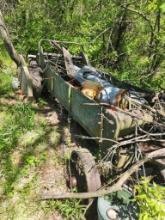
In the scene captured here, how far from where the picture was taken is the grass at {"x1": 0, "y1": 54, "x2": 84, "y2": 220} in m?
4.69

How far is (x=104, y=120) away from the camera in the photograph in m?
4.59

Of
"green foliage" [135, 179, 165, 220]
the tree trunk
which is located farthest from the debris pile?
the tree trunk

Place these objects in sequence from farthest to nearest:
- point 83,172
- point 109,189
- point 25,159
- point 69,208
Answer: point 25,159 < point 69,208 < point 83,172 < point 109,189

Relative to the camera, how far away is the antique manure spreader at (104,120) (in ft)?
14.3

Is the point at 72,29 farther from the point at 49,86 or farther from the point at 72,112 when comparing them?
the point at 72,112

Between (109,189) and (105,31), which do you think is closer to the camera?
(109,189)

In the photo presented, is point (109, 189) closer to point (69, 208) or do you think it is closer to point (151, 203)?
point (151, 203)

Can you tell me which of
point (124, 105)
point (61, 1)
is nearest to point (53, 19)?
point (61, 1)

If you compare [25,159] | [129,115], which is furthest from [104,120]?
[25,159]

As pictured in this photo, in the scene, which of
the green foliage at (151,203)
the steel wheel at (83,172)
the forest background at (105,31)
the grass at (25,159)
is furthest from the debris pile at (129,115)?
the forest background at (105,31)

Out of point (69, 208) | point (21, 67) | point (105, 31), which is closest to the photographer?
point (69, 208)

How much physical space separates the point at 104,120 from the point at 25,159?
1.83 m

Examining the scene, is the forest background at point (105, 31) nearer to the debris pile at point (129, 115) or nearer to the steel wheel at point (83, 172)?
the debris pile at point (129, 115)


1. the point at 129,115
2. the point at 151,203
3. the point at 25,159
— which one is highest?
the point at 129,115
